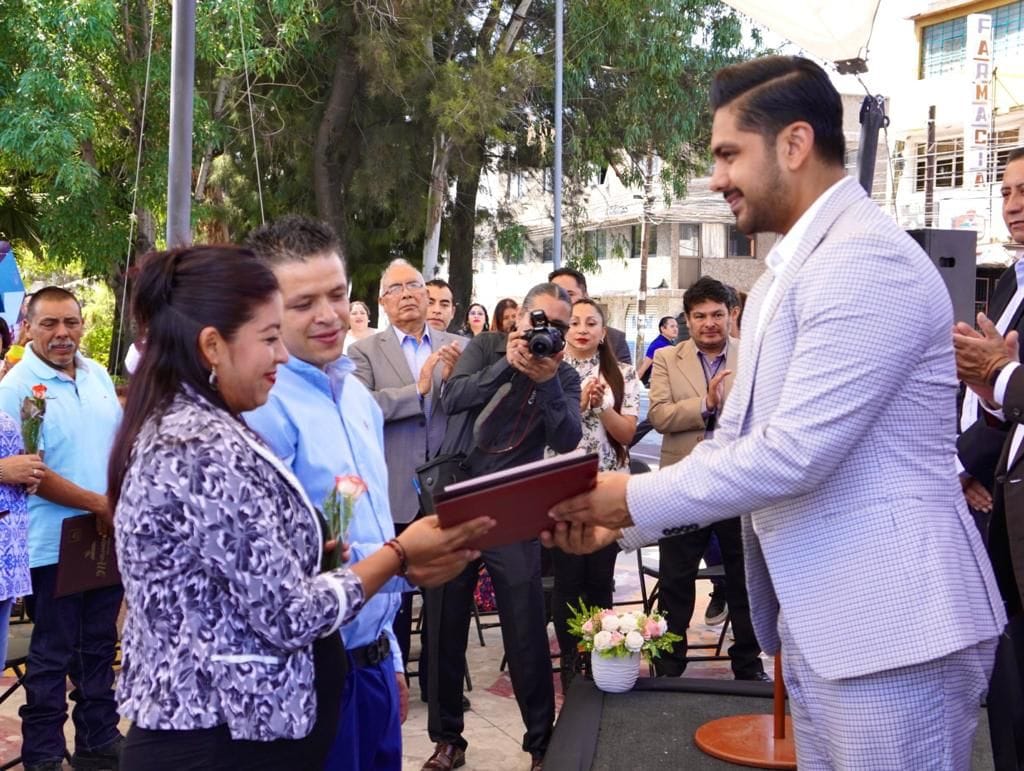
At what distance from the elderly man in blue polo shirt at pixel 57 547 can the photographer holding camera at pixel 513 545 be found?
1323 mm

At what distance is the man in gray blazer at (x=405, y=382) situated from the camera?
518cm

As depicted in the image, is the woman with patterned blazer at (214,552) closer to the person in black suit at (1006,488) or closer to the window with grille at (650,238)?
the person in black suit at (1006,488)

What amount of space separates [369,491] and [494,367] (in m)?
1.93

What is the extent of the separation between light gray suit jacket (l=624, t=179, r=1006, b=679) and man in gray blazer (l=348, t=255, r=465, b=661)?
3.09 meters

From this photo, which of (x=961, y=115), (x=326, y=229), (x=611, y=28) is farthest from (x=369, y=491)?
(x=961, y=115)

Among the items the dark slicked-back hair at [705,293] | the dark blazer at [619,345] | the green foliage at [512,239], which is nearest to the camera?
the dark slicked-back hair at [705,293]

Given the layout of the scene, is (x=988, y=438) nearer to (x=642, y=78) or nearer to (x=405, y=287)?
(x=405, y=287)

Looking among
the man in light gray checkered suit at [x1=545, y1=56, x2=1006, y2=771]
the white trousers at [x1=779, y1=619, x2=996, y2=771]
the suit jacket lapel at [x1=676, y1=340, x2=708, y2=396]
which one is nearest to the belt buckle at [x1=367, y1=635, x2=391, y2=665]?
the man in light gray checkered suit at [x1=545, y1=56, x2=1006, y2=771]

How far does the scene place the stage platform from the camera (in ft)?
13.3

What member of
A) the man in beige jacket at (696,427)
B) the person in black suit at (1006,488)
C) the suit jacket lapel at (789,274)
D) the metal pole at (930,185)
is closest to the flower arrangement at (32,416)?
the man in beige jacket at (696,427)

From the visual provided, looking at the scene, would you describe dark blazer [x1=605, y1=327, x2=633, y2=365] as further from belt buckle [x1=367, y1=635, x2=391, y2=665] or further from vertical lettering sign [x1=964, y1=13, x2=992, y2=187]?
vertical lettering sign [x1=964, y1=13, x2=992, y2=187]

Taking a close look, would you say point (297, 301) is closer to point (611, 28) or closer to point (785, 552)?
point (785, 552)

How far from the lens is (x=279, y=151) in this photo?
17.1 metres

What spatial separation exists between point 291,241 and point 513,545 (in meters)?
2.22
